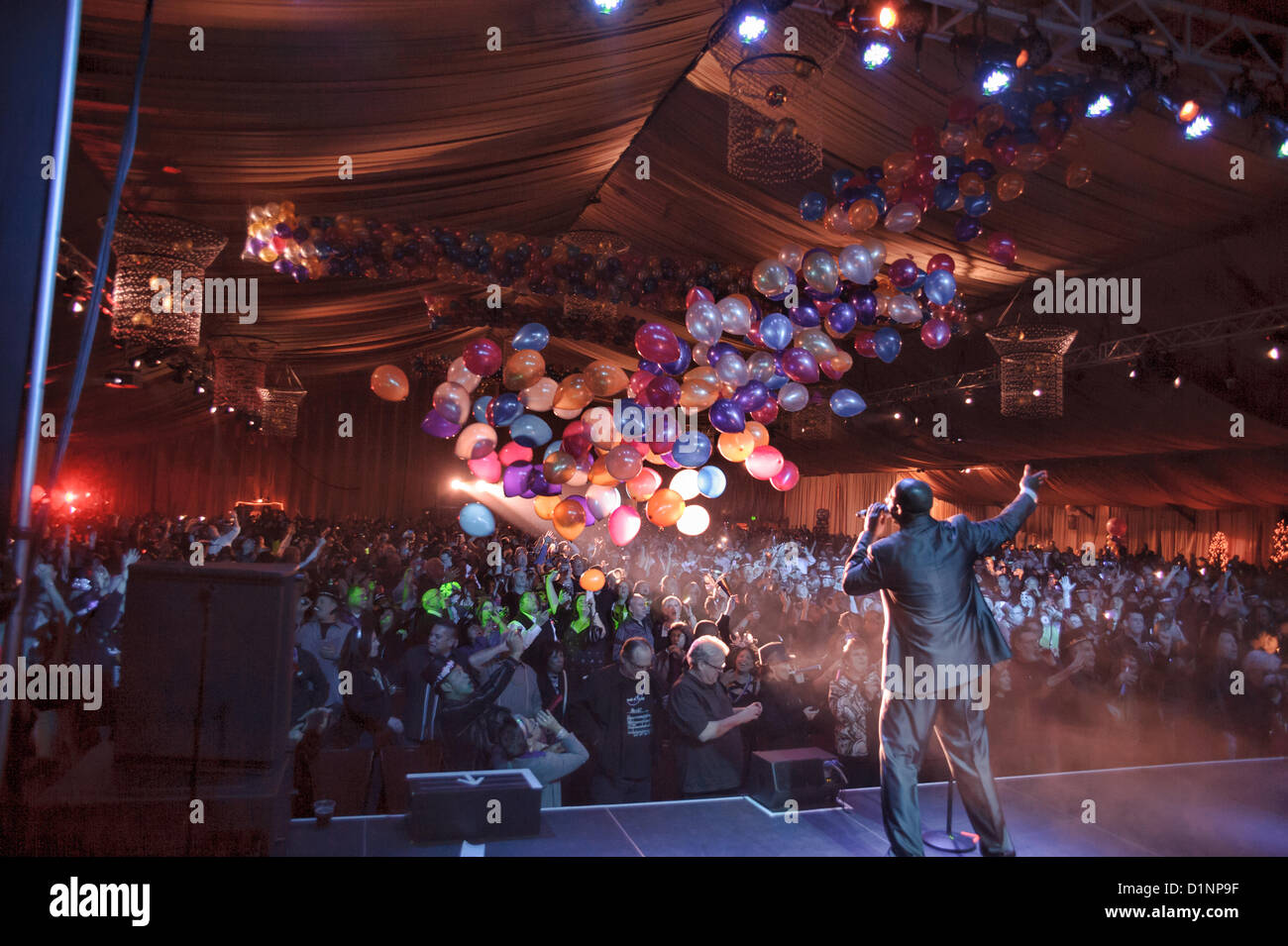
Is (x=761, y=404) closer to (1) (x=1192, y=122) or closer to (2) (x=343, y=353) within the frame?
(1) (x=1192, y=122)

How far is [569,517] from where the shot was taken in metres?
5.79

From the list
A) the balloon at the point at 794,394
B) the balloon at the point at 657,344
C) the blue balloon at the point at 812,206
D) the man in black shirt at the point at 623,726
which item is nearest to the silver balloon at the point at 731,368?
the balloon at the point at 657,344

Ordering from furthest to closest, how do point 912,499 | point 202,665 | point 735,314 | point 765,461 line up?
point 765,461
point 735,314
point 912,499
point 202,665

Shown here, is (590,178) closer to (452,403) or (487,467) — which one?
(452,403)

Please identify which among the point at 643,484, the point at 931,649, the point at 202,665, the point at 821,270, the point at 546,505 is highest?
the point at 821,270

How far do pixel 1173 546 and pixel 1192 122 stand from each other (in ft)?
45.9

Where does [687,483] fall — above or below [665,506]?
above

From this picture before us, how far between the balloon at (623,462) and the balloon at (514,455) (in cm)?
74

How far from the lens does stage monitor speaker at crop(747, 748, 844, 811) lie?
3.72 m

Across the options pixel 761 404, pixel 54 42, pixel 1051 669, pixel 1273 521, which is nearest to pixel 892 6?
pixel 761 404

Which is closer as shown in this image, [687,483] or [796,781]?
[796,781]

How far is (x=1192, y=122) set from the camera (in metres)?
4.45

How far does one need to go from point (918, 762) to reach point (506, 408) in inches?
131

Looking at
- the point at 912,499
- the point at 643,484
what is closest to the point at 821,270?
the point at 643,484
